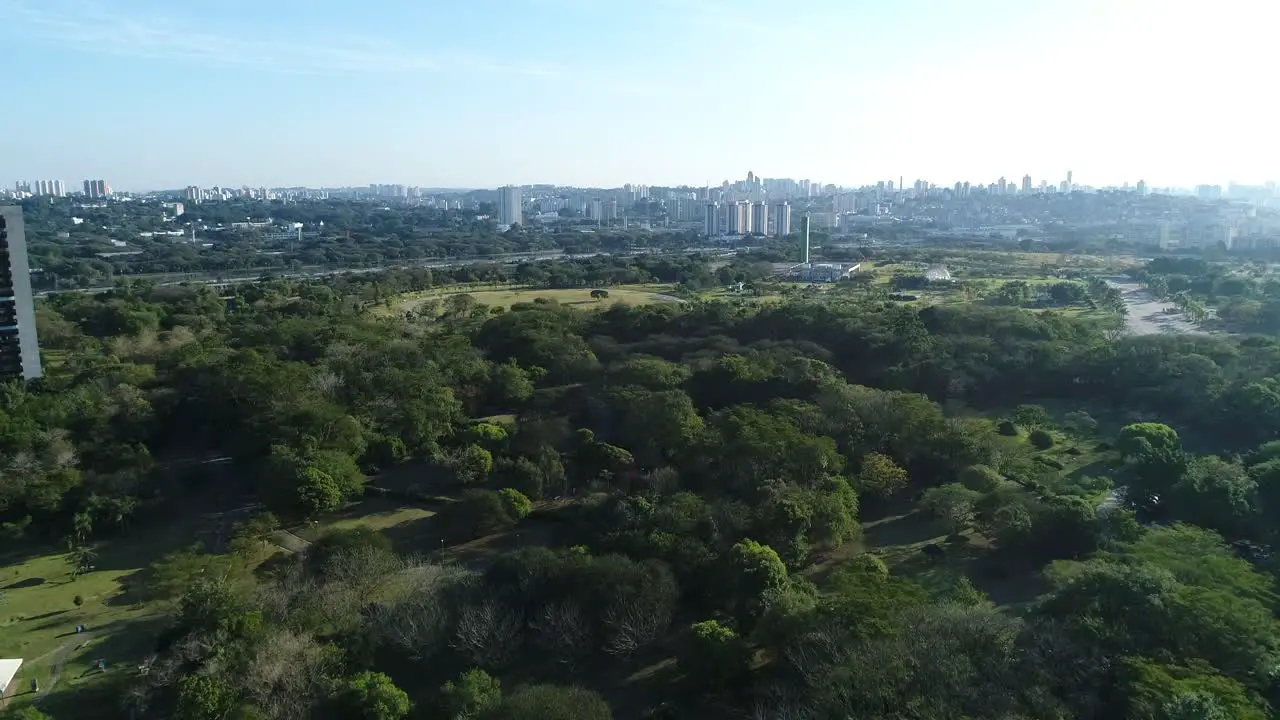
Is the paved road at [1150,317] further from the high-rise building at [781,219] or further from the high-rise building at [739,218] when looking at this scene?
the high-rise building at [739,218]

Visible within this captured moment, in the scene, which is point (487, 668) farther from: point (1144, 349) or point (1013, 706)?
point (1144, 349)

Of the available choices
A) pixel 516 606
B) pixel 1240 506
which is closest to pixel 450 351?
pixel 516 606

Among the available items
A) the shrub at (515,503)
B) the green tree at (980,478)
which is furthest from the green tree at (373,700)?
the green tree at (980,478)

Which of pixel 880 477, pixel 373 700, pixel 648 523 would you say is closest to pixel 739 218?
pixel 880 477

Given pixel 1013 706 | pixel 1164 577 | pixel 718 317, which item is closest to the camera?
pixel 1013 706

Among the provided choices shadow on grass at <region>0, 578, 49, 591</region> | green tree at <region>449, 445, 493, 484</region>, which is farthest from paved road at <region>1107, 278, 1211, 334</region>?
shadow on grass at <region>0, 578, 49, 591</region>

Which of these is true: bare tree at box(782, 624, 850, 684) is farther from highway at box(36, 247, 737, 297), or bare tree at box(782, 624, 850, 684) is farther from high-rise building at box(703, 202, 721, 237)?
high-rise building at box(703, 202, 721, 237)

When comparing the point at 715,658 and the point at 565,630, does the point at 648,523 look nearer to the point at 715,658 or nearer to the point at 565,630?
the point at 565,630
